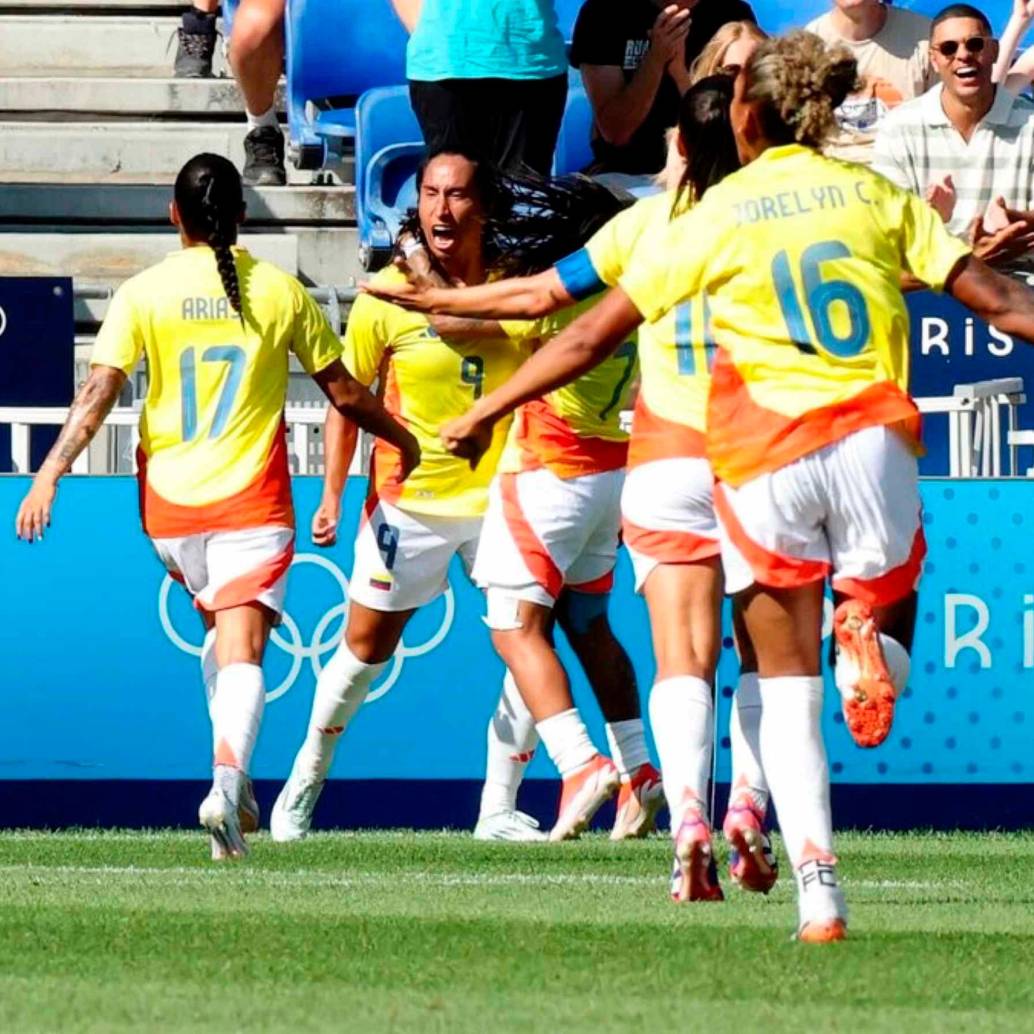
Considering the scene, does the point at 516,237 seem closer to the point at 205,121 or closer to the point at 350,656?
the point at 350,656

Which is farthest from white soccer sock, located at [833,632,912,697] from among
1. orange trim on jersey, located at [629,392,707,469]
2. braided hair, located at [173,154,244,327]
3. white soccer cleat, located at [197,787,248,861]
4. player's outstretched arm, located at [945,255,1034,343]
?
braided hair, located at [173,154,244,327]

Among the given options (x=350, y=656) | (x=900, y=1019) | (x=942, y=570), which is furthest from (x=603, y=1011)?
(x=942, y=570)

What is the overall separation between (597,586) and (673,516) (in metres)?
2.28

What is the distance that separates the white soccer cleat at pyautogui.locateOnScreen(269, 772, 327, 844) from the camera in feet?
30.7

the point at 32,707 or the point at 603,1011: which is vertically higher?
the point at 603,1011

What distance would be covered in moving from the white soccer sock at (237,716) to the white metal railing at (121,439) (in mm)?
2090

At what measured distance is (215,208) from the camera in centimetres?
832

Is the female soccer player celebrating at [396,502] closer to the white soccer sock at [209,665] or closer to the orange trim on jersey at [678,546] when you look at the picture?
the white soccer sock at [209,665]

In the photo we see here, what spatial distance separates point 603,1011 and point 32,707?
5.36 m

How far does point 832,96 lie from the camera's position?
19.1ft

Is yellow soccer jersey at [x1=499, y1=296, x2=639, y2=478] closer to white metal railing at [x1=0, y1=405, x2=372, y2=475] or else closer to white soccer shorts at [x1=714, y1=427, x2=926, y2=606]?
white metal railing at [x1=0, y1=405, x2=372, y2=475]

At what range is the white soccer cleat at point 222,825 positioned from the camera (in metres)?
8.02

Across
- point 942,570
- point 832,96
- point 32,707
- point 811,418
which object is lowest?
point 32,707

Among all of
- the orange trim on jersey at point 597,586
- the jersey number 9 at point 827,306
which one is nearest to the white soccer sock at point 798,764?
the jersey number 9 at point 827,306
